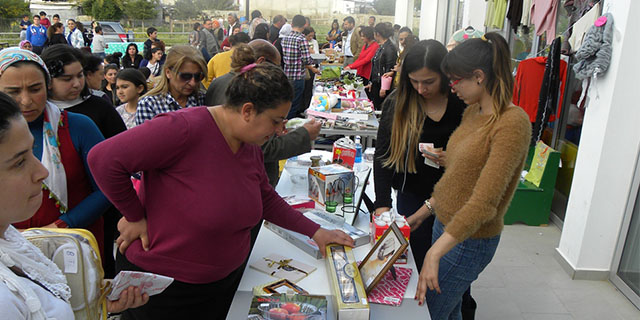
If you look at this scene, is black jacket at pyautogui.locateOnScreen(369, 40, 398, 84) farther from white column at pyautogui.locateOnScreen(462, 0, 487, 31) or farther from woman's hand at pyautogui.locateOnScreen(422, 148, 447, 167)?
woman's hand at pyautogui.locateOnScreen(422, 148, 447, 167)

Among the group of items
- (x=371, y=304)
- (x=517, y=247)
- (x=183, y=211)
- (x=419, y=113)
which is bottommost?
(x=517, y=247)

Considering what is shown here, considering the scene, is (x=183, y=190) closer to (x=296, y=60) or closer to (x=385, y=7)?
(x=296, y=60)

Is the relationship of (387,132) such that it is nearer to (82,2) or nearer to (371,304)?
(371,304)

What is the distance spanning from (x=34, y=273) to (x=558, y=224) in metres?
4.25

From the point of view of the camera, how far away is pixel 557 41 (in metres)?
3.94

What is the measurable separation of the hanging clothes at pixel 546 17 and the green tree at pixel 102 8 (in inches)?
1157

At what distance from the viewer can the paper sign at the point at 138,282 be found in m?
1.21

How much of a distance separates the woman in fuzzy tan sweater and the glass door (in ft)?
6.17

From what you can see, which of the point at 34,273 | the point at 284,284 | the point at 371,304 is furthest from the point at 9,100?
the point at 371,304

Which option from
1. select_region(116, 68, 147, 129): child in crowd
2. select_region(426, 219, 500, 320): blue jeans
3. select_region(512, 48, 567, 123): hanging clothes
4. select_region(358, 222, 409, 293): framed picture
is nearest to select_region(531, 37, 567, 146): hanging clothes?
select_region(512, 48, 567, 123): hanging clothes

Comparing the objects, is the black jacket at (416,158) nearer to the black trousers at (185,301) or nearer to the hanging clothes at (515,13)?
the black trousers at (185,301)

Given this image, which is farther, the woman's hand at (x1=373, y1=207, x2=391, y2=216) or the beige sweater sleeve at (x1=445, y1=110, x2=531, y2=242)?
the woman's hand at (x1=373, y1=207, x2=391, y2=216)

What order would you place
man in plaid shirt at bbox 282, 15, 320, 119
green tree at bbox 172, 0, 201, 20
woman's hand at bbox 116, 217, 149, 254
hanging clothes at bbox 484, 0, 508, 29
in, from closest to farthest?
1. woman's hand at bbox 116, 217, 149, 254
2. hanging clothes at bbox 484, 0, 508, 29
3. man in plaid shirt at bbox 282, 15, 320, 119
4. green tree at bbox 172, 0, 201, 20

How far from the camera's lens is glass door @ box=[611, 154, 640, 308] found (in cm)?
294
